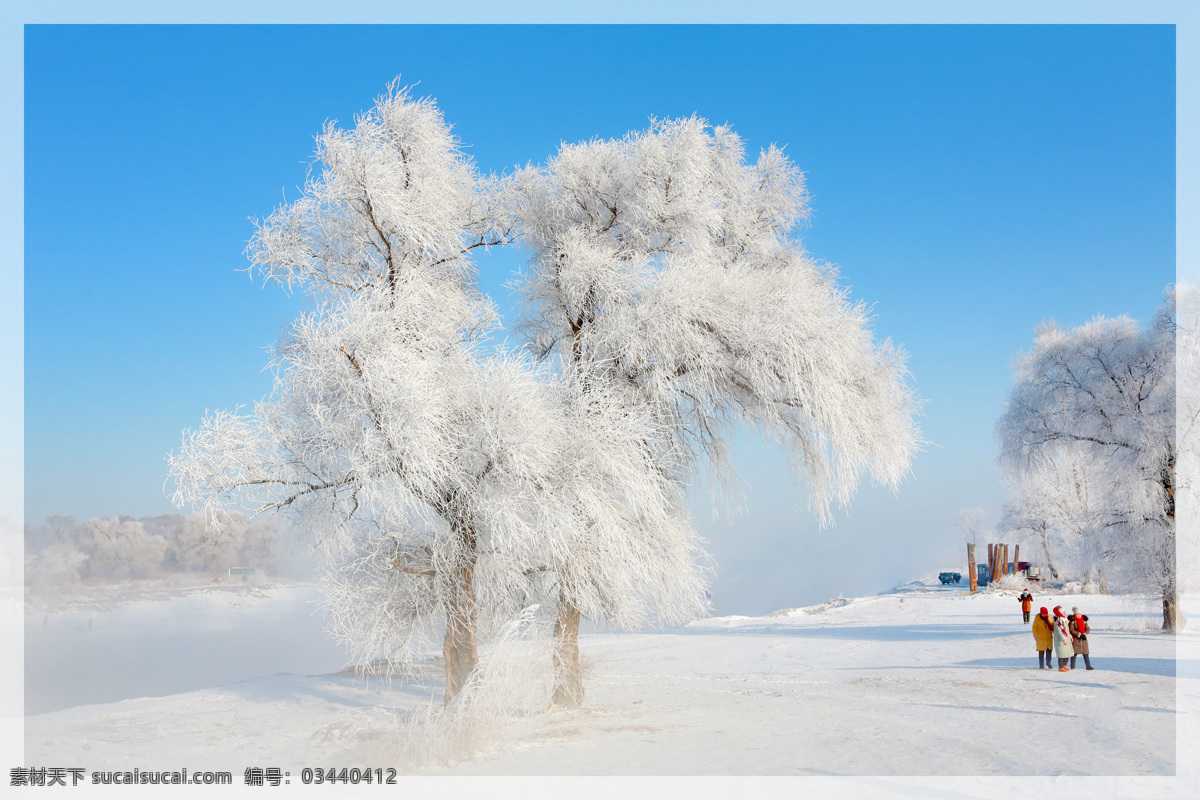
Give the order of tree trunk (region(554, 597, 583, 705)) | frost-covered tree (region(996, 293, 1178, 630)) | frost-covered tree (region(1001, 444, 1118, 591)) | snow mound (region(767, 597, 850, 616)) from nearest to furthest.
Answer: tree trunk (region(554, 597, 583, 705)) → frost-covered tree (region(996, 293, 1178, 630)) → frost-covered tree (region(1001, 444, 1118, 591)) → snow mound (region(767, 597, 850, 616))

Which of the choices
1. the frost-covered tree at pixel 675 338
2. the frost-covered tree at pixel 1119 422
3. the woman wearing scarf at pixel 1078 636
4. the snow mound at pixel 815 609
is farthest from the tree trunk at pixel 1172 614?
the snow mound at pixel 815 609

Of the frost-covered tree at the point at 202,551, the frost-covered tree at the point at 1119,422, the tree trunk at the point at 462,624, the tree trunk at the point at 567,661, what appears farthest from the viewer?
the frost-covered tree at the point at 202,551

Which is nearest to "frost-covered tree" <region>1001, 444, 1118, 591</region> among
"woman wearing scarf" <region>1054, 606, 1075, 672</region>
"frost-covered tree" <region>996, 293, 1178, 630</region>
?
"frost-covered tree" <region>996, 293, 1178, 630</region>

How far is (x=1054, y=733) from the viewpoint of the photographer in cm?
1008

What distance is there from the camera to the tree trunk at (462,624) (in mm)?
11656

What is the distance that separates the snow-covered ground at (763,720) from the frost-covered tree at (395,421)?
2.06m

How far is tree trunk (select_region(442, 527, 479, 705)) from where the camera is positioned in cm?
1166

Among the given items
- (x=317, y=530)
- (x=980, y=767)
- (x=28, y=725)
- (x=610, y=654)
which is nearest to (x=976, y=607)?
(x=610, y=654)

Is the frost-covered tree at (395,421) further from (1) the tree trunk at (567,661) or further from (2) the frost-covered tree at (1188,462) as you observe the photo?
(2) the frost-covered tree at (1188,462)

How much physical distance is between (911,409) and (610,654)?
42.0ft

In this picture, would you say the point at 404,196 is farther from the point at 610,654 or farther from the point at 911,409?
the point at 610,654

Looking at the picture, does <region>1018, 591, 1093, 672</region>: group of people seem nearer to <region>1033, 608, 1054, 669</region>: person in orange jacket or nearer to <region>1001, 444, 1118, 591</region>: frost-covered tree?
<region>1033, 608, 1054, 669</region>: person in orange jacket

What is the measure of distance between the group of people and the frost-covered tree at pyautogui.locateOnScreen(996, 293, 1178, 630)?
19.3 ft

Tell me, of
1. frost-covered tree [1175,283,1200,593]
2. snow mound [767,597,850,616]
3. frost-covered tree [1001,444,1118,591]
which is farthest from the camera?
snow mound [767,597,850,616]
